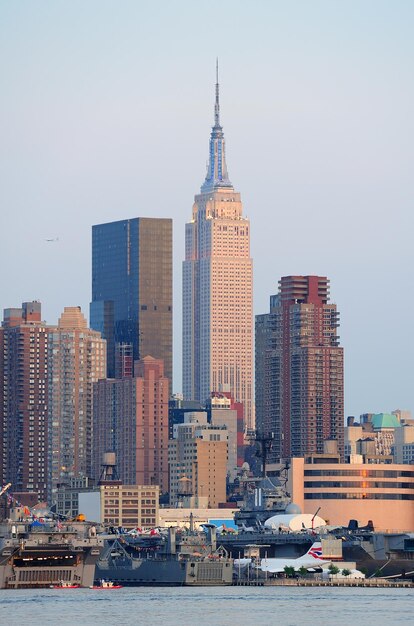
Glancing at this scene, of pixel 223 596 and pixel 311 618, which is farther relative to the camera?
pixel 223 596

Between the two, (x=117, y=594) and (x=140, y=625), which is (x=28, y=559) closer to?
(x=117, y=594)

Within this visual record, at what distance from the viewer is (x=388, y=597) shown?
197250mm

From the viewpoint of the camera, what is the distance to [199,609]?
17188cm

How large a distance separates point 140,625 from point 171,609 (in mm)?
18296

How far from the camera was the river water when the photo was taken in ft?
519

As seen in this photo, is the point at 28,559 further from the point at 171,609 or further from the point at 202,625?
the point at 202,625

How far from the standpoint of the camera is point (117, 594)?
197875mm

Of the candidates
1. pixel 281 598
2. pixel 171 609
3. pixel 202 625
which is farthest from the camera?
pixel 281 598

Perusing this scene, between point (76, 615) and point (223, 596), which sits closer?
point (76, 615)

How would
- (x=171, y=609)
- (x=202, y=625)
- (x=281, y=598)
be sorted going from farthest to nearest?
(x=281, y=598)
(x=171, y=609)
(x=202, y=625)

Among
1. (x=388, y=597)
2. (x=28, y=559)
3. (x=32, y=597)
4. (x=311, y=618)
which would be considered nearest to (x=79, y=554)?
(x=28, y=559)

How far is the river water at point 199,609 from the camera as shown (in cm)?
15812

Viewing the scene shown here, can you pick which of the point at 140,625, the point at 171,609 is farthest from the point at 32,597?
the point at 140,625

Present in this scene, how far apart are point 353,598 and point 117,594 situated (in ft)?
76.5
